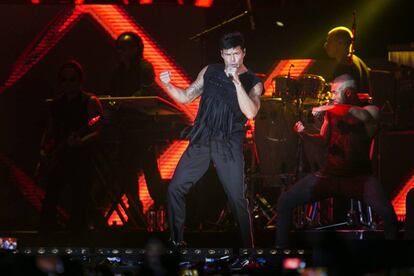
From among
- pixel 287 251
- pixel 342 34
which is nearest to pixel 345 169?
pixel 287 251

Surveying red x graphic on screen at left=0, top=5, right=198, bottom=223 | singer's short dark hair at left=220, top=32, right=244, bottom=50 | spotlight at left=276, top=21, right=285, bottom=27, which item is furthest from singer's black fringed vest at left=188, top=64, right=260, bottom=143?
red x graphic on screen at left=0, top=5, right=198, bottom=223

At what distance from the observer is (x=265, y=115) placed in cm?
1412

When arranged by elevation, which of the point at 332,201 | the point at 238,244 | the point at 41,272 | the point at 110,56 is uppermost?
the point at 110,56

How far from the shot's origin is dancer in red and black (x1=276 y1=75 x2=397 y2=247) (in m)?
11.6

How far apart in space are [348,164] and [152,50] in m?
4.46

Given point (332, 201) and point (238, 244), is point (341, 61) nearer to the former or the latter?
point (332, 201)

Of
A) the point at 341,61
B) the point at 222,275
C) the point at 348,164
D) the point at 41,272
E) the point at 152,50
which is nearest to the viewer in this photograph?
the point at 41,272

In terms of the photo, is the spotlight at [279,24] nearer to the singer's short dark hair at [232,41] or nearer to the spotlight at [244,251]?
the singer's short dark hair at [232,41]

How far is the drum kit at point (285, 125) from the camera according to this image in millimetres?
13641

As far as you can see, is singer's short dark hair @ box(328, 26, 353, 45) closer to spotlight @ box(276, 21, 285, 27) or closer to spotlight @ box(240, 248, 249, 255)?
spotlight @ box(276, 21, 285, 27)

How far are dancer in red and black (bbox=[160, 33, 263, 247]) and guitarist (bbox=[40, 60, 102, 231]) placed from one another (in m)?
2.14

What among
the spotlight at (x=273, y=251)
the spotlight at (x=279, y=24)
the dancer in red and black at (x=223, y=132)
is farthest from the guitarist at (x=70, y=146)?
the spotlight at (x=273, y=251)

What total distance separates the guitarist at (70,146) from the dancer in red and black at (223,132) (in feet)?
7.01

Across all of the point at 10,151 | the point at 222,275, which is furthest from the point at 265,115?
the point at 222,275
